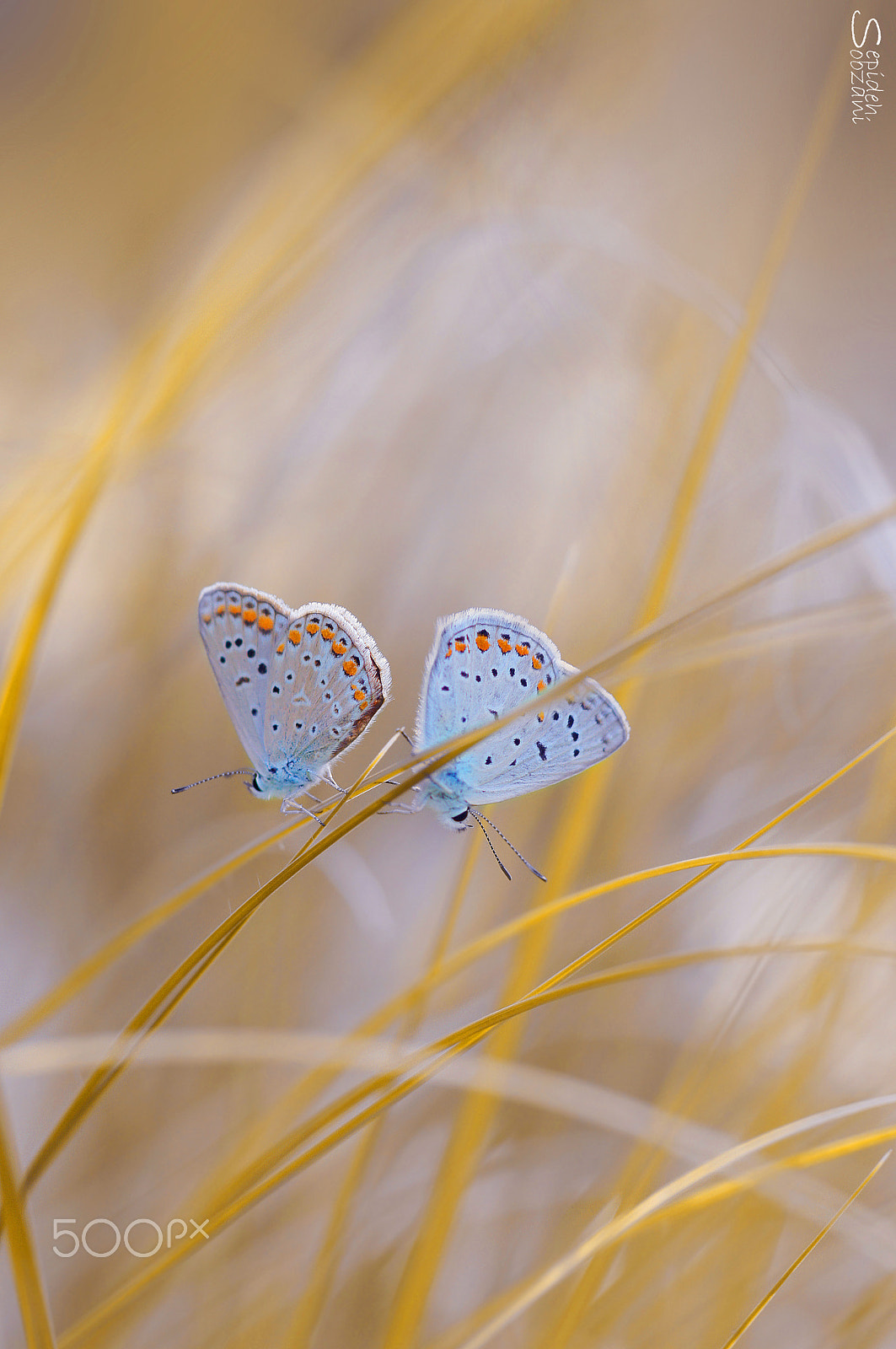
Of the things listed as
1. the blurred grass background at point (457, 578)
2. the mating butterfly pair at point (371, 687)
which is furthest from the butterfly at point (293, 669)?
the blurred grass background at point (457, 578)

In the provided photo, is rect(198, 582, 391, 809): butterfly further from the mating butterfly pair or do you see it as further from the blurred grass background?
the blurred grass background

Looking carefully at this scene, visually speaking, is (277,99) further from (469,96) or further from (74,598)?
(74,598)

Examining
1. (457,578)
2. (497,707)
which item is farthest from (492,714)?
(457,578)

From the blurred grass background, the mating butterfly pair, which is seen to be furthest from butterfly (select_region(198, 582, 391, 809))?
the blurred grass background

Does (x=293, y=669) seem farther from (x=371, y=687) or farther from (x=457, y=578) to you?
(x=457, y=578)

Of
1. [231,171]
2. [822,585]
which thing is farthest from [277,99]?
[822,585]

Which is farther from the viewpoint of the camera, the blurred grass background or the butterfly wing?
the blurred grass background
